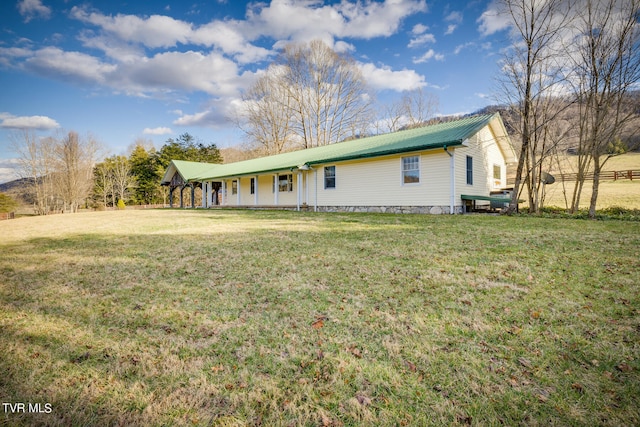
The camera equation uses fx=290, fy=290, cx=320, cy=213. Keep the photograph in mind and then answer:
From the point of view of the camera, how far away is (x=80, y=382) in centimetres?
227

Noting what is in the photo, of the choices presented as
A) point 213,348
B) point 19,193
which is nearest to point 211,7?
point 213,348

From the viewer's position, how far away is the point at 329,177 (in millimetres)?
17797

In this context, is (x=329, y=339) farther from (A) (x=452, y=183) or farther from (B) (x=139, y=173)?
(B) (x=139, y=173)

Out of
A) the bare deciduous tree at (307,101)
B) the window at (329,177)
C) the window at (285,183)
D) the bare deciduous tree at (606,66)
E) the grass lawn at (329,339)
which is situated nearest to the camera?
the grass lawn at (329,339)

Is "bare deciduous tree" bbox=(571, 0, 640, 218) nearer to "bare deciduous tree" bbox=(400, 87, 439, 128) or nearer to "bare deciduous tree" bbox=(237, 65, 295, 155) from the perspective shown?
"bare deciduous tree" bbox=(400, 87, 439, 128)

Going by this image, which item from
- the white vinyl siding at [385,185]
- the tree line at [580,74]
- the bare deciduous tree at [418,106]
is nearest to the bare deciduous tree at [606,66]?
the tree line at [580,74]

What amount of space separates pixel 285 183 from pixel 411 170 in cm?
1021

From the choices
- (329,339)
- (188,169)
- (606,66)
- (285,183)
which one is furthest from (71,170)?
(606,66)

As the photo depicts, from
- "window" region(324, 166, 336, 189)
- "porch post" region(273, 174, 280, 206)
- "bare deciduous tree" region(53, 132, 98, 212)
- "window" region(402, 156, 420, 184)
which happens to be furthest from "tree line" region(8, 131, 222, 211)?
"window" region(402, 156, 420, 184)

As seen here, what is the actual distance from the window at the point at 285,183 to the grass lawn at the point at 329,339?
51.3 feet

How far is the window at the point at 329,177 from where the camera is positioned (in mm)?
17547

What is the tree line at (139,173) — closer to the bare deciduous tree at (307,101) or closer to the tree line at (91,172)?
the tree line at (91,172)

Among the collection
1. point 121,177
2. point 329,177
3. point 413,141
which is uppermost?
point 121,177

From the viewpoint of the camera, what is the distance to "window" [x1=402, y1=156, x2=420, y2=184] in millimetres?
14070
